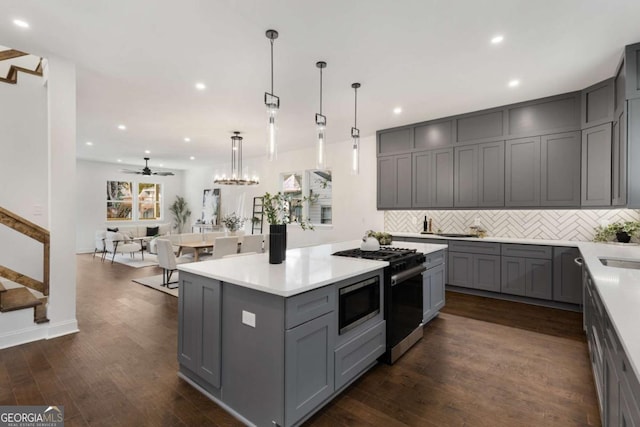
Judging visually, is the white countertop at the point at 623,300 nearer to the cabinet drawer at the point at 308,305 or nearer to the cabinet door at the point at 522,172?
the cabinet drawer at the point at 308,305

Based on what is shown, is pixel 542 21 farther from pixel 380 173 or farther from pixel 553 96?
pixel 380 173

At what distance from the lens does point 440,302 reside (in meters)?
3.81

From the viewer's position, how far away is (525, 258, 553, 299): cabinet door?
4117 millimetres

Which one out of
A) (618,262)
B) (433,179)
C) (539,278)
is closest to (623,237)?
(539,278)

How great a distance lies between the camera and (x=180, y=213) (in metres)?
11.7

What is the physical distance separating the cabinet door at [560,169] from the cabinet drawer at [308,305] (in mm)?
3939

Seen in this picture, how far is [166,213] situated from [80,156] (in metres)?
3.35

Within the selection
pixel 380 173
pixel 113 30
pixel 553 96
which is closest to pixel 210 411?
pixel 113 30

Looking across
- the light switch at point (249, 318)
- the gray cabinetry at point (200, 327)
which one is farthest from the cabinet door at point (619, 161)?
the gray cabinetry at point (200, 327)

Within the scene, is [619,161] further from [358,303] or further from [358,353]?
[358,353]

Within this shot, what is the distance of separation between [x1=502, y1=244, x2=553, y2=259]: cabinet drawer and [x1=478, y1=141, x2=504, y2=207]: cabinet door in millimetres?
701

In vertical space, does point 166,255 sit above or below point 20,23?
below

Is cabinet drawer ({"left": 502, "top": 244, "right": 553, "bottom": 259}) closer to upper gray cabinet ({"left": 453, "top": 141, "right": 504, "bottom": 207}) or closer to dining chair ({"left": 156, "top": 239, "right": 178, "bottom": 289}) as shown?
upper gray cabinet ({"left": 453, "top": 141, "right": 504, "bottom": 207})

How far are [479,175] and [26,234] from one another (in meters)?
5.98
